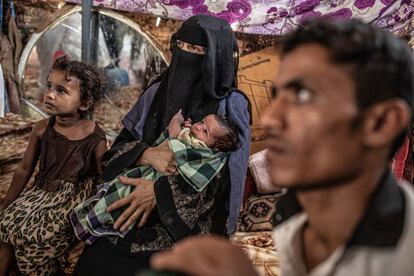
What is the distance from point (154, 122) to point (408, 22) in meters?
2.31

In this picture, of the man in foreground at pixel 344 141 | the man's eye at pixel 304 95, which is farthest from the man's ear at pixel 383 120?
the man's eye at pixel 304 95

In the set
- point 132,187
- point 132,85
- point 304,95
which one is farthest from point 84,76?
point 304,95

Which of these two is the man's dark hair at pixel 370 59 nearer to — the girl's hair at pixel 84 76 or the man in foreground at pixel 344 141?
the man in foreground at pixel 344 141

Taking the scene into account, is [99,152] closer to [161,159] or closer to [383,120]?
[161,159]

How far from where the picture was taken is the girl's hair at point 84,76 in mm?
2662

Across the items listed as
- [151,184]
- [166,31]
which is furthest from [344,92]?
[166,31]

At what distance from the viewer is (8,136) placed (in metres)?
3.87

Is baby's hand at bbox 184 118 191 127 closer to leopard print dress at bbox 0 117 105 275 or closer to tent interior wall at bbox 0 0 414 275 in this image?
leopard print dress at bbox 0 117 105 275

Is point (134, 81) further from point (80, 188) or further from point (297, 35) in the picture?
point (297, 35)

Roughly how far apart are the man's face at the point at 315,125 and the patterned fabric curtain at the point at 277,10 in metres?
2.94

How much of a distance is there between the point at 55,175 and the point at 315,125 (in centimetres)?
208

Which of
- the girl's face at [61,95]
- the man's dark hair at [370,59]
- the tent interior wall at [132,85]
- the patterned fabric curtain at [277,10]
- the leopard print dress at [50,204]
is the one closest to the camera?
the man's dark hair at [370,59]

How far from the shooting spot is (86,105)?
274 centimetres

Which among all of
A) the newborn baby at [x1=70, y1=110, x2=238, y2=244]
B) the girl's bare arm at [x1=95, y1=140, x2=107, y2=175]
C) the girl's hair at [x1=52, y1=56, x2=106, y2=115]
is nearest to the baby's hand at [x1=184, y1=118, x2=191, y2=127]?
the newborn baby at [x1=70, y1=110, x2=238, y2=244]
